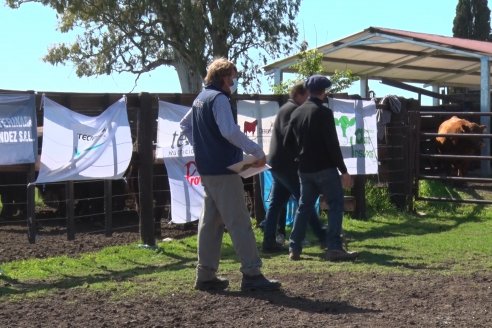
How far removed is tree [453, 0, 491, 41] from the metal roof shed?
71.3 ft

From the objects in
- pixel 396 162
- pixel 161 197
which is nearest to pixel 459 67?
pixel 396 162

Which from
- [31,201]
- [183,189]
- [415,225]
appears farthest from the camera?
[415,225]

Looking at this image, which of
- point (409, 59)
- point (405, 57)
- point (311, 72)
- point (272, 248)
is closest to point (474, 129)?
point (311, 72)

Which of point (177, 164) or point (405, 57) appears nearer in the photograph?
point (177, 164)

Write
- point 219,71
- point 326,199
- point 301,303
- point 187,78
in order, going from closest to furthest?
point 301,303
point 219,71
point 326,199
point 187,78

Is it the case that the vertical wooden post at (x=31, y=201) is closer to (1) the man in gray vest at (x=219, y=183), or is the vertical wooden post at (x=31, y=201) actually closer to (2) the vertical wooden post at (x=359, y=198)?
(1) the man in gray vest at (x=219, y=183)

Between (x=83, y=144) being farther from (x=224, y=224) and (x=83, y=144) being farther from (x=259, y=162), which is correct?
(x=259, y=162)

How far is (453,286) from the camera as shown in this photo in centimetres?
740

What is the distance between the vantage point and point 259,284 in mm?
7164

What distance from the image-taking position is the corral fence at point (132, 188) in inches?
373

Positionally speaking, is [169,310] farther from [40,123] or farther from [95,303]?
[40,123]

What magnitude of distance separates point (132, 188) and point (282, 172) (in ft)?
10.6

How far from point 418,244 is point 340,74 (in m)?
10.4

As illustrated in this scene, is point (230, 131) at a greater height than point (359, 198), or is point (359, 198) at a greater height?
point (230, 131)
